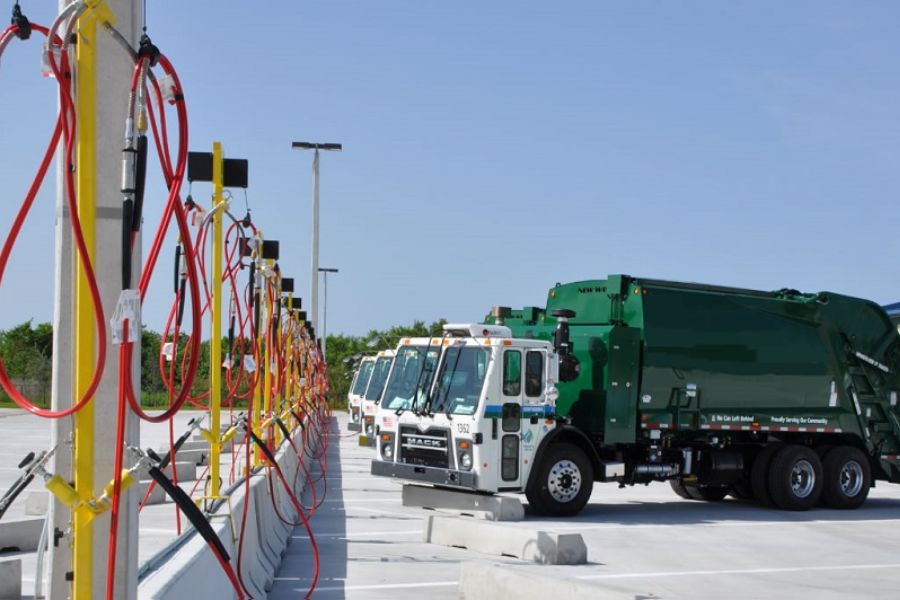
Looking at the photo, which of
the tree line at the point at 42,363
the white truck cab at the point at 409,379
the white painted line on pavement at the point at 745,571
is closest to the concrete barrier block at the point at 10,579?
the white painted line on pavement at the point at 745,571

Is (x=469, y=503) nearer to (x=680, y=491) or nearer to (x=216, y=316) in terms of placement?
(x=680, y=491)

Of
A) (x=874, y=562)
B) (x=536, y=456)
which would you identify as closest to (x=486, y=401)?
(x=536, y=456)

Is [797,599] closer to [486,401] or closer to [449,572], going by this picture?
[449,572]

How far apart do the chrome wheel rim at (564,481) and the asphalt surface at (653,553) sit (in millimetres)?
345

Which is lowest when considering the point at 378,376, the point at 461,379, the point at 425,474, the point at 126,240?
the point at 425,474

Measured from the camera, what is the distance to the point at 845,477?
18.5 meters

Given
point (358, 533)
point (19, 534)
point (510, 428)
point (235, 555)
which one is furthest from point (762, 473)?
point (235, 555)

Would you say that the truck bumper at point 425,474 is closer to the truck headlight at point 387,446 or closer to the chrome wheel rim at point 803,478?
the truck headlight at point 387,446

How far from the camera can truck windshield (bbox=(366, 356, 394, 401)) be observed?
29.2m

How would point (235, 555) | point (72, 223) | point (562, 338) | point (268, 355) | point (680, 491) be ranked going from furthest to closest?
1. point (680, 491)
2. point (562, 338)
3. point (268, 355)
4. point (235, 555)
5. point (72, 223)

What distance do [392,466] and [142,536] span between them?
16.1 ft

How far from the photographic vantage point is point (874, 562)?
494 inches

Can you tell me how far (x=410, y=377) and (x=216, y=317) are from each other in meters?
7.06

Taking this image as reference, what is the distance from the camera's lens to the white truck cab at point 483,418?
15.0 m
